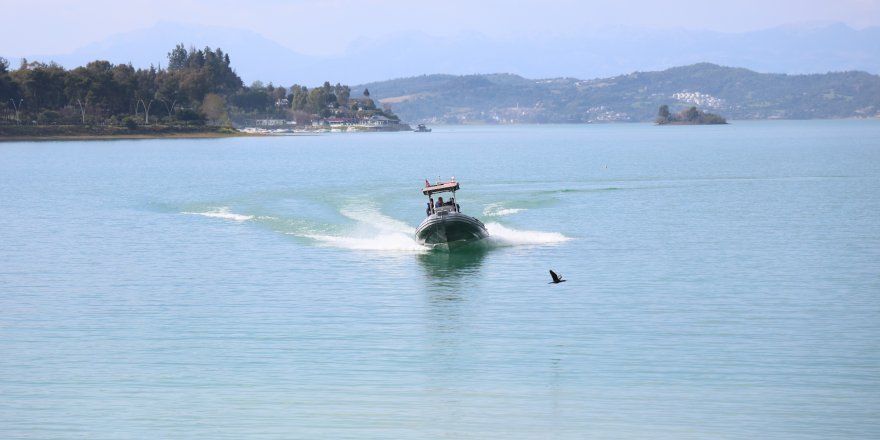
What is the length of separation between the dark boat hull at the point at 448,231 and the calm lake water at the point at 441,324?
120 cm

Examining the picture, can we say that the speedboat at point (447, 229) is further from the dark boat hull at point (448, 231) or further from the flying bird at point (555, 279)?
the flying bird at point (555, 279)

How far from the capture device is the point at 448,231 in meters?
59.2

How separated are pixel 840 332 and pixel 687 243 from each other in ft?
83.3

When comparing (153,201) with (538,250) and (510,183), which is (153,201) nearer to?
(510,183)

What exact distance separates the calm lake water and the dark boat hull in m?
1.20

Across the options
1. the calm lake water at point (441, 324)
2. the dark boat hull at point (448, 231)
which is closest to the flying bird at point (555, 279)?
the calm lake water at point (441, 324)

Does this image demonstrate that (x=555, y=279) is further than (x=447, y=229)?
No

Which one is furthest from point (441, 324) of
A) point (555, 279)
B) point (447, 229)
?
point (447, 229)

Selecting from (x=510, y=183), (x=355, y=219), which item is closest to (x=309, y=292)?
(x=355, y=219)

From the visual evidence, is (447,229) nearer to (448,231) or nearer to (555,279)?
(448,231)

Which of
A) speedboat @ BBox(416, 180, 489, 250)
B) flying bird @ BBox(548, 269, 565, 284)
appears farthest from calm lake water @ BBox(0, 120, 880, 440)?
speedboat @ BBox(416, 180, 489, 250)

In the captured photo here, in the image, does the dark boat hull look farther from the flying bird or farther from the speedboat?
the flying bird

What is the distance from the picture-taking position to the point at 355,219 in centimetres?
7744

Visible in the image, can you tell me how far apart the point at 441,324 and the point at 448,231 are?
18.7 meters
